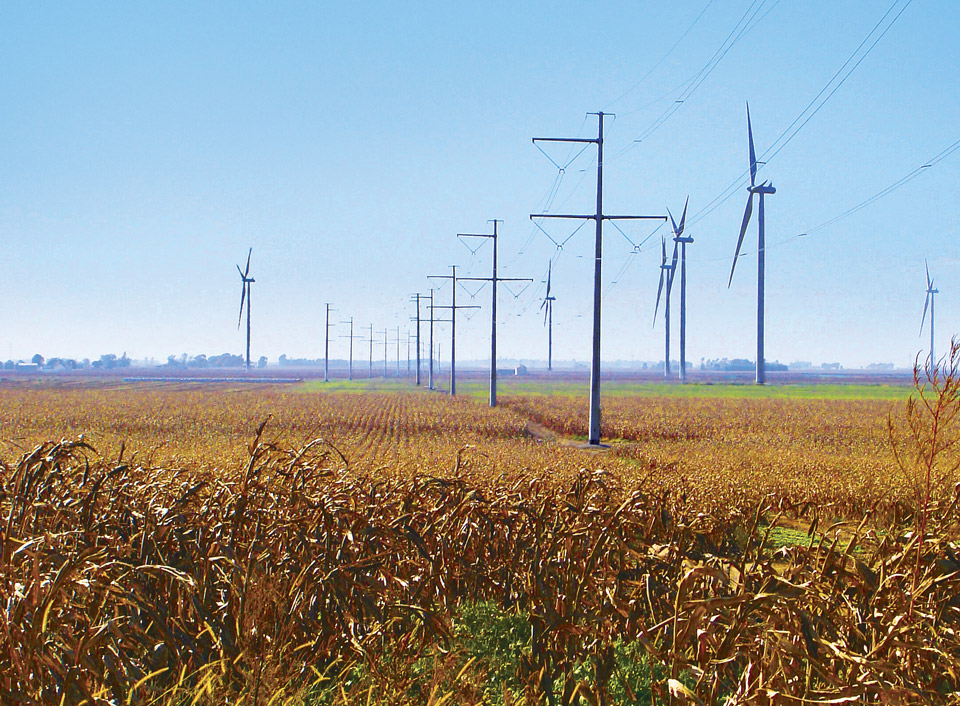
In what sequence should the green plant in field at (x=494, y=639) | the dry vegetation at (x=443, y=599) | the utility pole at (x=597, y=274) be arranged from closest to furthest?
the dry vegetation at (x=443, y=599), the green plant in field at (x=494, y=639), the utility pole at (x=597, y=274)

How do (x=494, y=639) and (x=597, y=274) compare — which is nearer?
(x=494, y=639)

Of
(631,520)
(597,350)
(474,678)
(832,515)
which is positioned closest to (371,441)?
(597,350)

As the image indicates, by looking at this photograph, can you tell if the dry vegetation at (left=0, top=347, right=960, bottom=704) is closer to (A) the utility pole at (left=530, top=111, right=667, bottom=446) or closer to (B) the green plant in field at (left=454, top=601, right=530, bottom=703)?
(B) the green plant in field at (left=454, top=601, right=530, bottom=703)

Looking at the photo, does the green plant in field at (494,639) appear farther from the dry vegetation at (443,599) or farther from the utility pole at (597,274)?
the utility pole at (597,274)

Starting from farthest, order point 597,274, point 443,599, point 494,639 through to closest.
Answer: point 597,274 → point 443,599 → point 494,639

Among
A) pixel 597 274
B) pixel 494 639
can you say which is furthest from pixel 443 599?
pixel 597 274

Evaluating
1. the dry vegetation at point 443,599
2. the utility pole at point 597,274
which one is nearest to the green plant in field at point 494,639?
the dry vegetation at point 443,599

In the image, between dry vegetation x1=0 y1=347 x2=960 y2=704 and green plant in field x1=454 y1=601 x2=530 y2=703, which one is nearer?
dry vegetation x1=0 y1=347 x2=960 y2=704

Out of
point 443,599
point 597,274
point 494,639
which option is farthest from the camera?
point 597,274

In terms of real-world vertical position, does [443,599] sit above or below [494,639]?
above

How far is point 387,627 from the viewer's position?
17.6 feet

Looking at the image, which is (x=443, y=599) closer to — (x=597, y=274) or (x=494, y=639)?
(x=494, y=639)

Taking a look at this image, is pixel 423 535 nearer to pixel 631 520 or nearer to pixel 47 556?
pixel 631 520

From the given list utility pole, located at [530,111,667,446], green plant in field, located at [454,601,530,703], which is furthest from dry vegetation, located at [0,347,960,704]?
utility pole, located at [530,111,667,446]
